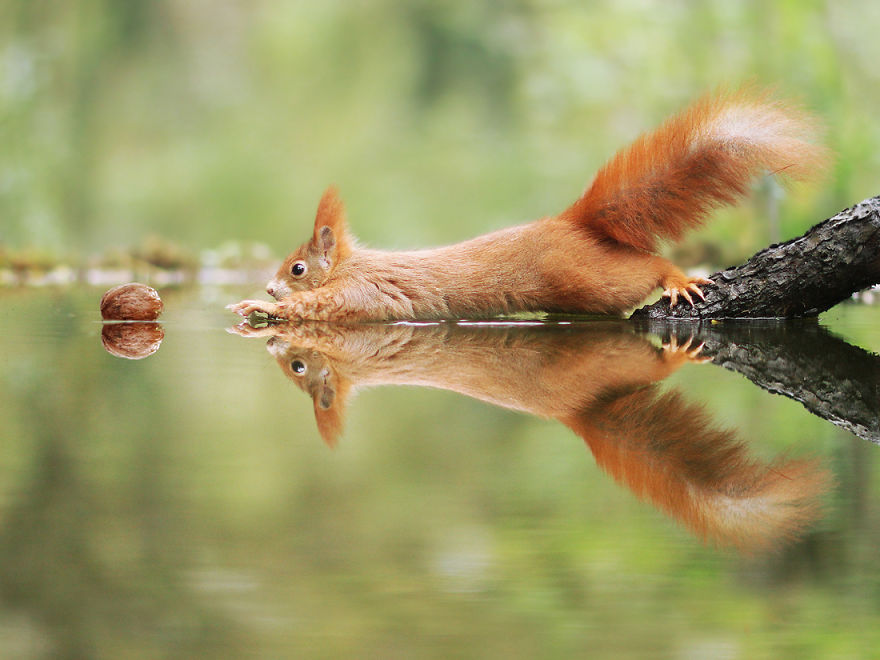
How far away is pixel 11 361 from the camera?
1.31m

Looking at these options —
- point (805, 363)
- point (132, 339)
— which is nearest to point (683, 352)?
point (805, 363)

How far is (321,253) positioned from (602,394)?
3.41 feet

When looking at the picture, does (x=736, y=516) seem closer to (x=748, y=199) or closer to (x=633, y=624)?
(x=633, y=624)

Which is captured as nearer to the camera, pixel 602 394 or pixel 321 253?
pixel 602 394

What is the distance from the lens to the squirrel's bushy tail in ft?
5.32

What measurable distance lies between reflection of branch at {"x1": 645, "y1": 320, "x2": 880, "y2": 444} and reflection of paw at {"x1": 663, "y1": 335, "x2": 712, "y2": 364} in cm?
2

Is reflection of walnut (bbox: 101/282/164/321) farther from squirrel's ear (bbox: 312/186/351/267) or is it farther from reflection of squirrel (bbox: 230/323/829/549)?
squirrel's ear (bbox: 312/186/351/267)

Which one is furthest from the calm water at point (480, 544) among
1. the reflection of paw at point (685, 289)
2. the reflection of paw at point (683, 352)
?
the reflection of paw at point (685, 289)

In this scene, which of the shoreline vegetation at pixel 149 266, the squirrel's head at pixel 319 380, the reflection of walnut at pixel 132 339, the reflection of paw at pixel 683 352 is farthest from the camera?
the shoreline vegetation at pixel 149 266

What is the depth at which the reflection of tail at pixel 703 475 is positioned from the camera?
0.54m

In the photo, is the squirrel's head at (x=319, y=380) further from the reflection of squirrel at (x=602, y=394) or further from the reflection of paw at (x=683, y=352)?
the reflection of paw at (x=683, y=352)

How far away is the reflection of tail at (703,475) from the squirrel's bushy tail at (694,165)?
916 millimetres

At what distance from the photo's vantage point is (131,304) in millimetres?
1954

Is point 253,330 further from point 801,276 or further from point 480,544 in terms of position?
point 480,544
